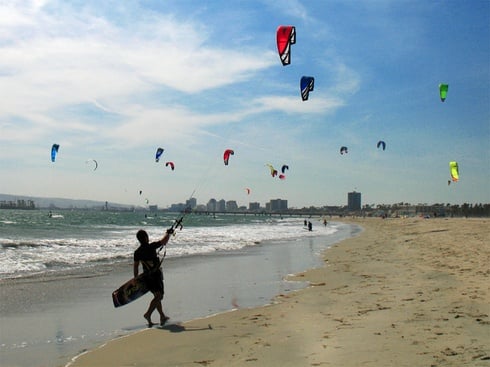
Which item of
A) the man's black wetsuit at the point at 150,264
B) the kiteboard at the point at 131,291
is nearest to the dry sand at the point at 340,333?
the man's black wetsuit at the point at 150,264

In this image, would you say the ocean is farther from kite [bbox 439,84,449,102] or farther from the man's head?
kite [bbox 439,84,449,102]

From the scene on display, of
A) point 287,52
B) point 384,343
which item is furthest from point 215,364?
point 287,52

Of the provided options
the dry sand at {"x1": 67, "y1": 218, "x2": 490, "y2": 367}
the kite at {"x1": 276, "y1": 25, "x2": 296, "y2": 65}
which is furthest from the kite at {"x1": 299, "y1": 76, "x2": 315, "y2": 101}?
the dry sand at {"x1": 67, "y1": 218, "x2": 490, "y2": 367}

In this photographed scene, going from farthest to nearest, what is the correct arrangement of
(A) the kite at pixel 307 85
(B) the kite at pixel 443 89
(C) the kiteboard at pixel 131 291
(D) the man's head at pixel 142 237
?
(B) the kite at pixel 443 89 → (A) the kite at pixel 307 85 → (C) the kiteboard at pixel 131 291 → (D) the man's head at pixel 142 237

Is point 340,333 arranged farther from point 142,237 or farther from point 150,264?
point 142,237

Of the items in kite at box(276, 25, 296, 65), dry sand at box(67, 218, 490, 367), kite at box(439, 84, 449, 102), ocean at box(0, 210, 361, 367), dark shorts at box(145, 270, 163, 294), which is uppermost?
kite at box(439, 84, 449, 102)

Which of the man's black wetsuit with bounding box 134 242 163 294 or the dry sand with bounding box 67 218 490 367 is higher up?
the man's black wetsuit with bounding box 134 242 163 294

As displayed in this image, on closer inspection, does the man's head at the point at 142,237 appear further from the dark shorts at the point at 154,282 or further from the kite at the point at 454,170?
the kite at the point at 454,170

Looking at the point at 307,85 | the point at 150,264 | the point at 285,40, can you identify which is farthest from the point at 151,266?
the point at 307,85

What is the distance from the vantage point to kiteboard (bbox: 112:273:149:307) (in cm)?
623

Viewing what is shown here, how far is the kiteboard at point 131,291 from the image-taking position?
623cm

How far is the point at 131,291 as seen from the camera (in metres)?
6.27

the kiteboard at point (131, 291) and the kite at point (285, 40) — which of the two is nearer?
the kiteboard at point (131, 291)

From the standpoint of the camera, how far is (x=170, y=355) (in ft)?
15.0
